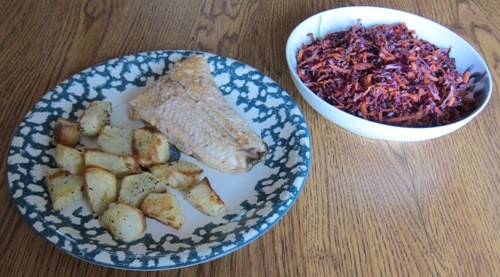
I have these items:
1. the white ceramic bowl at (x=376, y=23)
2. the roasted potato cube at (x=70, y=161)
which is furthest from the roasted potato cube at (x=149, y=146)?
the white ceramic bowl at (x=376, y=23)

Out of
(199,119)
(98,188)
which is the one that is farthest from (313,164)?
(98,188)

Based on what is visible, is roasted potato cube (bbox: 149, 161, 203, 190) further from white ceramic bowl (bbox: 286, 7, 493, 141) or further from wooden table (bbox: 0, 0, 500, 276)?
white ceramic bowl (bbox: 286, 7, 493, 141)

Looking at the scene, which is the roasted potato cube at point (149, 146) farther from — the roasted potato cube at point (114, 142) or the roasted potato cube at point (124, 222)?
the roasted potato cube at point (124, 222)

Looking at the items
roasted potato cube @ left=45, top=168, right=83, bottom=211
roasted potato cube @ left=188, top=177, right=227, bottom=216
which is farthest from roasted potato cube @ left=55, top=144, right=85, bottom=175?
roasted potato cube @ left=188, top=177, right=227, bottom=216

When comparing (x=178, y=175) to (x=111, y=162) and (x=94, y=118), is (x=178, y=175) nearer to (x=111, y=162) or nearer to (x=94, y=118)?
(x=111, y=162)

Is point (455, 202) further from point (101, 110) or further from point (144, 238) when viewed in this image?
point (101, 110)

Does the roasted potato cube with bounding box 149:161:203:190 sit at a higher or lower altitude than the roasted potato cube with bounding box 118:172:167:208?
lower

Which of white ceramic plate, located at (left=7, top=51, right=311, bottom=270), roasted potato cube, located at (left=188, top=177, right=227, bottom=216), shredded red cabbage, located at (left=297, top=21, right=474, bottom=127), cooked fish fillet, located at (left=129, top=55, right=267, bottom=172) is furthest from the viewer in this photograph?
shredded red cabbage, located at (left=297, top=21, right=474, bottom=127)
